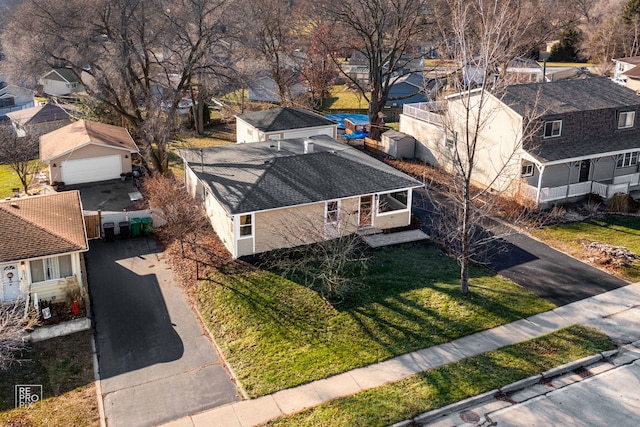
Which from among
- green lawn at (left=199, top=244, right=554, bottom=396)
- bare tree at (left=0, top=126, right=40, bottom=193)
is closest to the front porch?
green lawn at (left=199, top=244, right=554, bottom=396)

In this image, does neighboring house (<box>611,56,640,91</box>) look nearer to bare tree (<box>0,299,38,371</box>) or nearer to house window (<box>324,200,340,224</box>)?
house window (<box>324,200,340,224</box>)

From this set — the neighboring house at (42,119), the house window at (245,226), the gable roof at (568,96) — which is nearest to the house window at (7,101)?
the neighboring house at (42,119)

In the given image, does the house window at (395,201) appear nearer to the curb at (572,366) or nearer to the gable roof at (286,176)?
the gable roof at (286,176)

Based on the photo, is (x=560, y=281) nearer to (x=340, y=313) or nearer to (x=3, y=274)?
(x=340, y=313)

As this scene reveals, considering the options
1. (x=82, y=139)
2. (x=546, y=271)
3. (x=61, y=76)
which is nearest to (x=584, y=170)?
(x=546, y=271)

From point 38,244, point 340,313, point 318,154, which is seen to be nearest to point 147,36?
point 318,154
